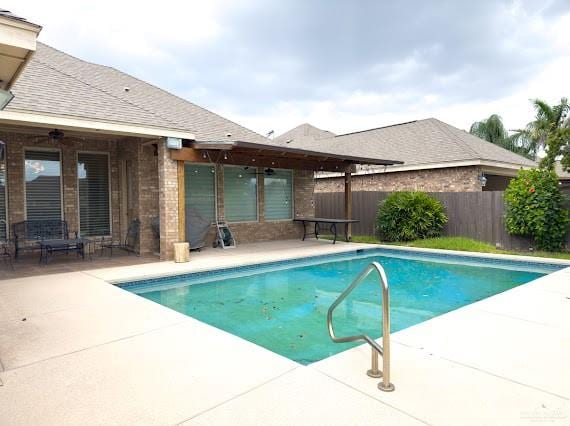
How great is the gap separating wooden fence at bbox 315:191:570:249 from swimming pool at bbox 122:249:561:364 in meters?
2.03

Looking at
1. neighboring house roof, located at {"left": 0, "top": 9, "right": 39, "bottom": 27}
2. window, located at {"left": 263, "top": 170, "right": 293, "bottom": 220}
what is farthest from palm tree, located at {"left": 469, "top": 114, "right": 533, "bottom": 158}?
neighboring house roof, located at {"left": 0, "top": 9, "right": 39, "bottom": 27}

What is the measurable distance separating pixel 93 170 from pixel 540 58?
53.6ft

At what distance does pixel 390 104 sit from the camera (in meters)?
25.5

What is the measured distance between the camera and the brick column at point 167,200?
7938 millimetres

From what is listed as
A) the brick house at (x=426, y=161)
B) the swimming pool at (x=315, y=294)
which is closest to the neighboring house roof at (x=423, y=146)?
the brick house at (x=426, y=161)

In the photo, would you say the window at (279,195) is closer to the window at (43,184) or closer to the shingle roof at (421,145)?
the shingle roof at (421,145)

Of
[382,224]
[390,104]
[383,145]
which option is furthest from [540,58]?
[390,104]

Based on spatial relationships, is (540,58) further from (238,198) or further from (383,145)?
(238,198)

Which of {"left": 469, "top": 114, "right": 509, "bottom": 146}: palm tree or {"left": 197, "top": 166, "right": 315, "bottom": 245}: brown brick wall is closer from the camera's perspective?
{"left": 197, "top": 166, "right": 315, "bottom": 245}: brown brick wall

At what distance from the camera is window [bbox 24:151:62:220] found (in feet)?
28.0

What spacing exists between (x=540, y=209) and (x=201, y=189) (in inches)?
350

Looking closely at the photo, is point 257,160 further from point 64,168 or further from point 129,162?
point 64,168

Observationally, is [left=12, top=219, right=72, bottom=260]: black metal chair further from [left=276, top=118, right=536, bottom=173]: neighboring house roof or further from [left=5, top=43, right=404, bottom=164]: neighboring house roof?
[left=276, top=118, right=536, bottom=173]: neighboring house roof

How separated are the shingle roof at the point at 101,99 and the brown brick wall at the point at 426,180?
6526 millimetres
